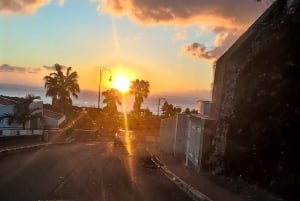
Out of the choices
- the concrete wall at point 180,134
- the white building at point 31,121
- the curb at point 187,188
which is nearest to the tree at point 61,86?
the white building at point 31,121

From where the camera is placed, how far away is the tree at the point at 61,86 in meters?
92.7

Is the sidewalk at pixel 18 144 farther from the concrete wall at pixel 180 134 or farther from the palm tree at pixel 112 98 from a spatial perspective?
the palm tree at pixel 112 98

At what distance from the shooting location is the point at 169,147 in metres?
51.0

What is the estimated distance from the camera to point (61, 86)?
93.2m

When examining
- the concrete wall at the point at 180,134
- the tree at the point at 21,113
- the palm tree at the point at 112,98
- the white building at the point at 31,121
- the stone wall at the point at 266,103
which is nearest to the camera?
the stone wall at the point at 266,103

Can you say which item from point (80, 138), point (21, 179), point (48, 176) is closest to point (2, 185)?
point (21, 179)

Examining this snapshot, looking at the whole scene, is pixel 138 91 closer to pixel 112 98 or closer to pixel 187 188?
pixel 112 98

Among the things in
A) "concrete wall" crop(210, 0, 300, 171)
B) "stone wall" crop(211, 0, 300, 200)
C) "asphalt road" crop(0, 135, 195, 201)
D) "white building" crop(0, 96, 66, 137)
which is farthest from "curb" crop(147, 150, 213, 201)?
"white building" crop(0, 96, 66, 137)

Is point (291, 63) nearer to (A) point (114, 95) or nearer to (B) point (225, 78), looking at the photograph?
(B) point (225, 78)

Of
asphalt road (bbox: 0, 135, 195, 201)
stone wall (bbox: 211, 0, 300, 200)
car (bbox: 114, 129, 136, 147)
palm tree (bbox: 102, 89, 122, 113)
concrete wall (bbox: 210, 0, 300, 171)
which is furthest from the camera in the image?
palm tree (bbox: 102, 89, 122, 113)

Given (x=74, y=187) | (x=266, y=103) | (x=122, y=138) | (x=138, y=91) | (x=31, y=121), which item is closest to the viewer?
(x=74, y=187)

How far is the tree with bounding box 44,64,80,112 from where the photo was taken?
92.7 meters

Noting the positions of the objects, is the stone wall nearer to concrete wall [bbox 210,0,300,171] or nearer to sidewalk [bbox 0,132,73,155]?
concrete wall [bbox 210,0,300,171]

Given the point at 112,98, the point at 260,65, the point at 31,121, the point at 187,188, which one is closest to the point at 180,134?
the point at 187,188
